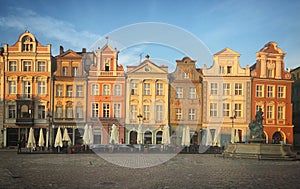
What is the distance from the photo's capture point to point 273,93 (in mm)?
50688

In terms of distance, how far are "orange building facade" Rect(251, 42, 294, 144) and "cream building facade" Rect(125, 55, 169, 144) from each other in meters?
11.4

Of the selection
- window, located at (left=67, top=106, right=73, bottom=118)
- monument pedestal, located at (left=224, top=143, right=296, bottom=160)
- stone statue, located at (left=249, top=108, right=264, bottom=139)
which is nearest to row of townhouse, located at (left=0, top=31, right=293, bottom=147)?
window, located at (left=67, top=106, right=73, bottom=118)

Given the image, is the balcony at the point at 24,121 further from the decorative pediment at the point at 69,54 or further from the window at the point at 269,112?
the window at the point at 269,112

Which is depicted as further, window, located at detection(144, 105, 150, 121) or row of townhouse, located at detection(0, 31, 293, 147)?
window, located at detection(144, 105, 150, 121)

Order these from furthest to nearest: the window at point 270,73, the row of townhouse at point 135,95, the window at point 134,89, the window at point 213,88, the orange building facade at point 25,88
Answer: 1. the window at point 270,73
2. the window at point 213,88
3. the window at point 134,89
4. the row of townhouse at point 135,95
5. the orange building facade at point 25,88

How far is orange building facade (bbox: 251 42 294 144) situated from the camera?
1969 inches

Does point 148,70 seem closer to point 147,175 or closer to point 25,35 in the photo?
point 25,35

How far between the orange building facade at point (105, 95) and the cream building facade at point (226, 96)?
1057cm

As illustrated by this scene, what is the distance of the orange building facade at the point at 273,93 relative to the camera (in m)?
50.0

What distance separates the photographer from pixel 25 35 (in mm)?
48812

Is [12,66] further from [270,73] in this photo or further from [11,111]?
[270,73]

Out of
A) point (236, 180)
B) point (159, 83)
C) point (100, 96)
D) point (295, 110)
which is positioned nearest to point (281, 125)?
point (295, 110)

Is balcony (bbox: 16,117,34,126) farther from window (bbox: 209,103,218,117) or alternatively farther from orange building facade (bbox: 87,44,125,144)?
window (bbox: 209,103,218,117)

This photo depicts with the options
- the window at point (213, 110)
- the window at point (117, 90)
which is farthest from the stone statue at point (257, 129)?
the window at point (117, 90)
